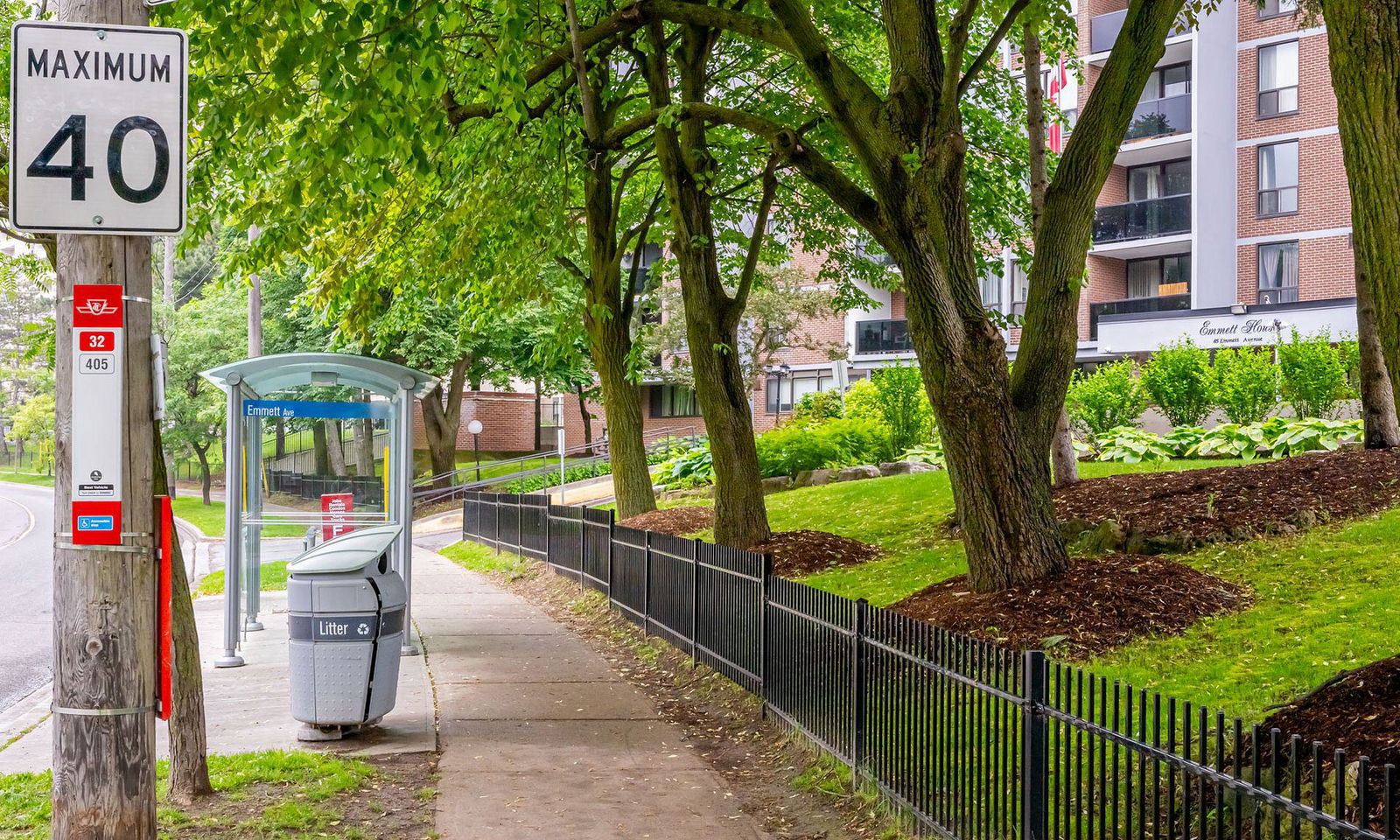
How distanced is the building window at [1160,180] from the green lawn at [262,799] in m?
33.6

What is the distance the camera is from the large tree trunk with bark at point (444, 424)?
136 ft

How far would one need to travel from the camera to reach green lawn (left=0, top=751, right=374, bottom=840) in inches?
258

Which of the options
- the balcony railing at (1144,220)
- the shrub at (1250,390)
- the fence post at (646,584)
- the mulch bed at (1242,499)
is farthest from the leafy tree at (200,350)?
the mulch bed at (1242,499)

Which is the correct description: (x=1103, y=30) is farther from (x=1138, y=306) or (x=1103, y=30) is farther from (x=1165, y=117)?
(x=1138, y=306)

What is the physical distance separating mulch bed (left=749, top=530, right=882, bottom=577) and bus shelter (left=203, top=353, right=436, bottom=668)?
3.96 meters

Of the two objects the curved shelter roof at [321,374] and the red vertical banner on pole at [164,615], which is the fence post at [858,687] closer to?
the red vertical banner on pole at [164,615]

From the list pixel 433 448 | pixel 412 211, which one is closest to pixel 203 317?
pixel 433 448

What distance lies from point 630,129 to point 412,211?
3.71m

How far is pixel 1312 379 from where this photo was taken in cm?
1983

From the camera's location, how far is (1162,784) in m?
5.65

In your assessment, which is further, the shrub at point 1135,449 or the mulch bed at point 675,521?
the shrub at point 1135,449

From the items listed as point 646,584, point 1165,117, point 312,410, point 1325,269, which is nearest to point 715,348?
point 646,584

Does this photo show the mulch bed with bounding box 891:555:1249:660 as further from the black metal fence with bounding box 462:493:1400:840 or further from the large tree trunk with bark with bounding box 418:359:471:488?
the large tree trunk with bark with bounding box 418:359:471:488

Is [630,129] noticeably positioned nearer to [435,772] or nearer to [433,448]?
[435,772]
